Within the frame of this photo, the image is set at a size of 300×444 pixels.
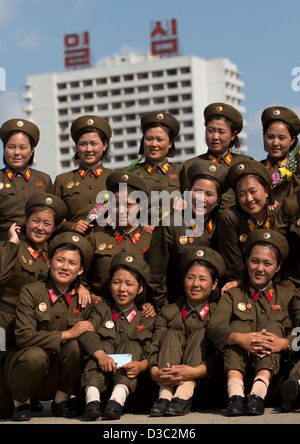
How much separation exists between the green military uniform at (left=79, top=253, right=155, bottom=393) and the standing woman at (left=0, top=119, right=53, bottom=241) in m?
1.59

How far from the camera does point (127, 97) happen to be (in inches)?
4712

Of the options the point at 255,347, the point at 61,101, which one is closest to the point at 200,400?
the point at 255,347

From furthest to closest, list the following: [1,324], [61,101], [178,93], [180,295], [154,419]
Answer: [61,101], [178,93], [180,295], [1,324], [154,419]

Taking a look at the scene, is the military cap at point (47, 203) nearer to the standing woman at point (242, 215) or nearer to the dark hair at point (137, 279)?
the dark hair at point (137, 279)

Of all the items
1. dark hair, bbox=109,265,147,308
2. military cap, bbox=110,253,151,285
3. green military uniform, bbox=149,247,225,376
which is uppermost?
military cap, bbox=110,253,151,285

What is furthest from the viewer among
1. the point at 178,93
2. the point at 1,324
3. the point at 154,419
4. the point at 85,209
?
the point at 178,93

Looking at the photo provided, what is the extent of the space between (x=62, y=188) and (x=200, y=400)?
3.09 metres

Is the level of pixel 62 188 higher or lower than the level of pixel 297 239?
higher

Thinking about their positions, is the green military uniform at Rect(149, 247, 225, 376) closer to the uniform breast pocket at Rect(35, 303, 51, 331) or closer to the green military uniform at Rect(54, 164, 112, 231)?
the uniform breast pocket at Rect(35, 303, 51, 331)

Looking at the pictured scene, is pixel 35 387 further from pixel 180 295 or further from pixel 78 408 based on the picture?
pixel 180 295

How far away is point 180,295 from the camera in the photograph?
8195 millimetres

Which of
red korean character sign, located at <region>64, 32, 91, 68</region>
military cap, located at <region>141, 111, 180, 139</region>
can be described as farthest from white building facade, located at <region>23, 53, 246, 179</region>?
military cap, located at <region>141, 111, 180, 139</region>

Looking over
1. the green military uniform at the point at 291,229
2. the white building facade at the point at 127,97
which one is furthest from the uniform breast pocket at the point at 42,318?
the white building facade at the point at 127,97

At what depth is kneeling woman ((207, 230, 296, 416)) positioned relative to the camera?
6613 mm
